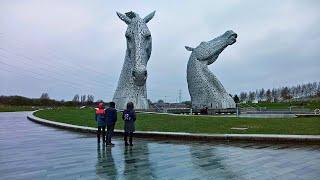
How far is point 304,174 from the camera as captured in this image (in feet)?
23.5

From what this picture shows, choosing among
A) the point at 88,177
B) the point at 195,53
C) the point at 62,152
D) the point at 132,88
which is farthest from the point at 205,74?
the point at 88,177

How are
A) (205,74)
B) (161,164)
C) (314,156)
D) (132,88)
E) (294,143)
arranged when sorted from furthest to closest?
(205,74)
(132,88)
(294,143)
(314,156)
(161,164)

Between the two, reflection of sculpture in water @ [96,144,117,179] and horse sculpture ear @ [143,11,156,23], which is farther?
horse sculpture ear @ [143,11,156,23]

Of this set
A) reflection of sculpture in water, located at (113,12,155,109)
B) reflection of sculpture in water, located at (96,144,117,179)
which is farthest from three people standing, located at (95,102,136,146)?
reflection of sculpture in water, located at (113,12,155,109)

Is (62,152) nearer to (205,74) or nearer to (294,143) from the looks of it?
(294,143)

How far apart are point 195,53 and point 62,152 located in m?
35.1

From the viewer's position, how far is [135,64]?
128 feet

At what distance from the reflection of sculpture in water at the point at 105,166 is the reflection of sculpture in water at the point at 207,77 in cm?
3316

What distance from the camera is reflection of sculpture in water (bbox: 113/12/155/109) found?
3925cm

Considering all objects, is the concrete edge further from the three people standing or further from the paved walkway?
the three people standing

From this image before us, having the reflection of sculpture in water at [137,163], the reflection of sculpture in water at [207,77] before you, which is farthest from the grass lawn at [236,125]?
the reflection of sculpture in water at [207,77]

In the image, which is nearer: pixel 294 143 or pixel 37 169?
pixel 37 169

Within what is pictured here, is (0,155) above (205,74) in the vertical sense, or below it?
below

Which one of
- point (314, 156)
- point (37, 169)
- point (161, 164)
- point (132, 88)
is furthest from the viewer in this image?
point (132, 88)
